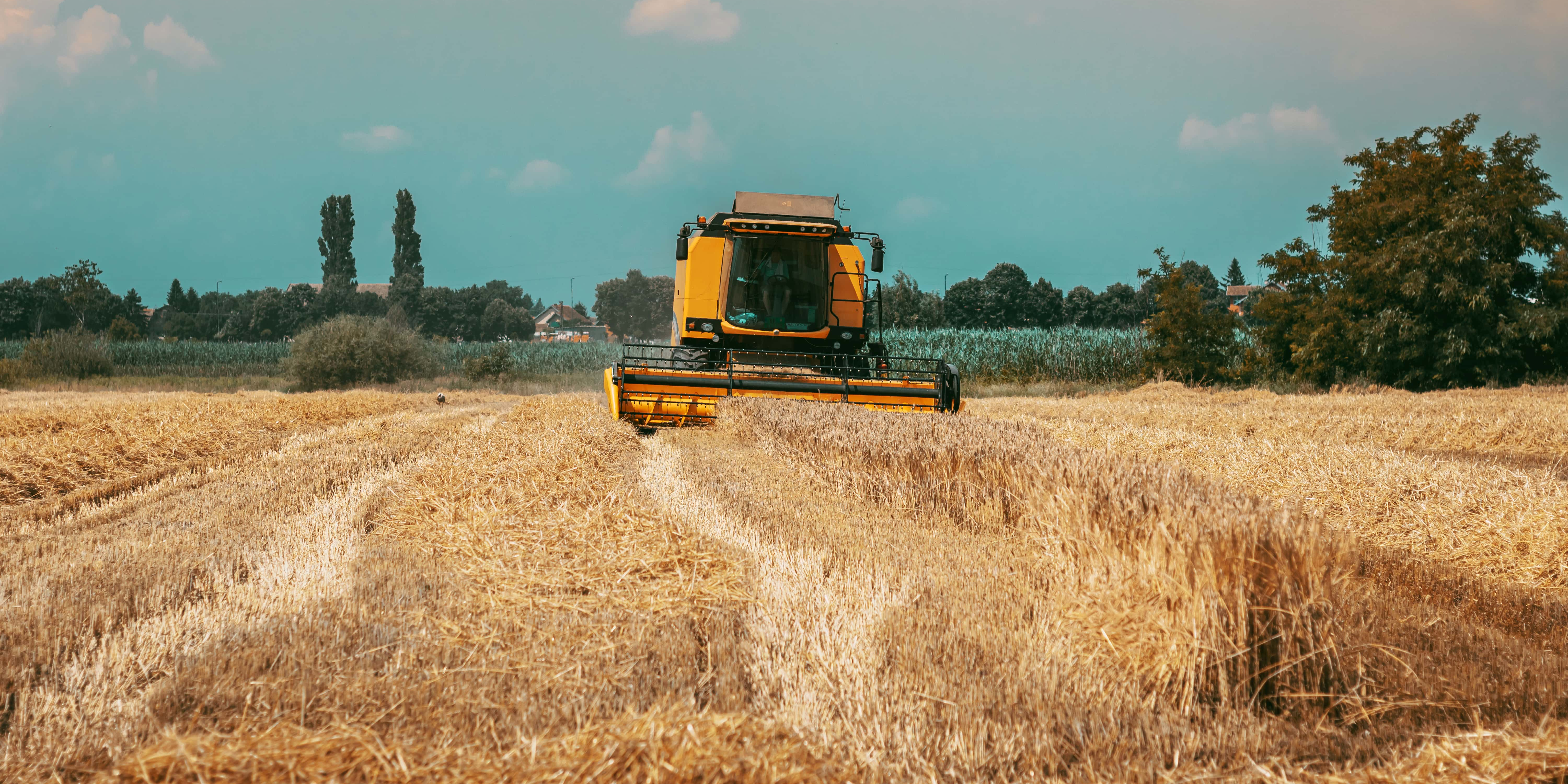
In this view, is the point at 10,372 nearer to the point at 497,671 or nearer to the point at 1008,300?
the point at 497,671

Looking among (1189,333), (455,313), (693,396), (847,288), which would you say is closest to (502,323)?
(455,313)

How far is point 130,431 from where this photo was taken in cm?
878

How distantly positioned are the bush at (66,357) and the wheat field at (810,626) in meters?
26.4

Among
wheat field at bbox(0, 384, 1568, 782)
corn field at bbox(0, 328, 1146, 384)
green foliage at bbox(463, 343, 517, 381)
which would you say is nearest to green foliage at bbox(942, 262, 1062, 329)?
corn field at bbox(0, 328, 1146, 384)

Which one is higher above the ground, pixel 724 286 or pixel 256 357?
pixel 724 286

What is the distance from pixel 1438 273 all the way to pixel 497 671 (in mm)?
26907

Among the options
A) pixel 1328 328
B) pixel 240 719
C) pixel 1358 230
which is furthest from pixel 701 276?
pixel 1358 230

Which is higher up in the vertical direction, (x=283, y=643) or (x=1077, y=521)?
(x=1077, y=521)

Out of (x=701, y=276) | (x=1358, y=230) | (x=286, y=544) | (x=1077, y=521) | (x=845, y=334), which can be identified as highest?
(x=1358, y=230)

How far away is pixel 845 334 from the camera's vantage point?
12.4 meters

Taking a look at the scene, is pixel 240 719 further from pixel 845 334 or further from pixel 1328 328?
pixel 1328 328

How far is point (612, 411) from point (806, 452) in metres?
3.92

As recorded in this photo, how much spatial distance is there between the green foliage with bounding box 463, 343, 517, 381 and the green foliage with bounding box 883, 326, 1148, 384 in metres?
13.4

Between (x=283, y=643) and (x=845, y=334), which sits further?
(x=845, y=334)
